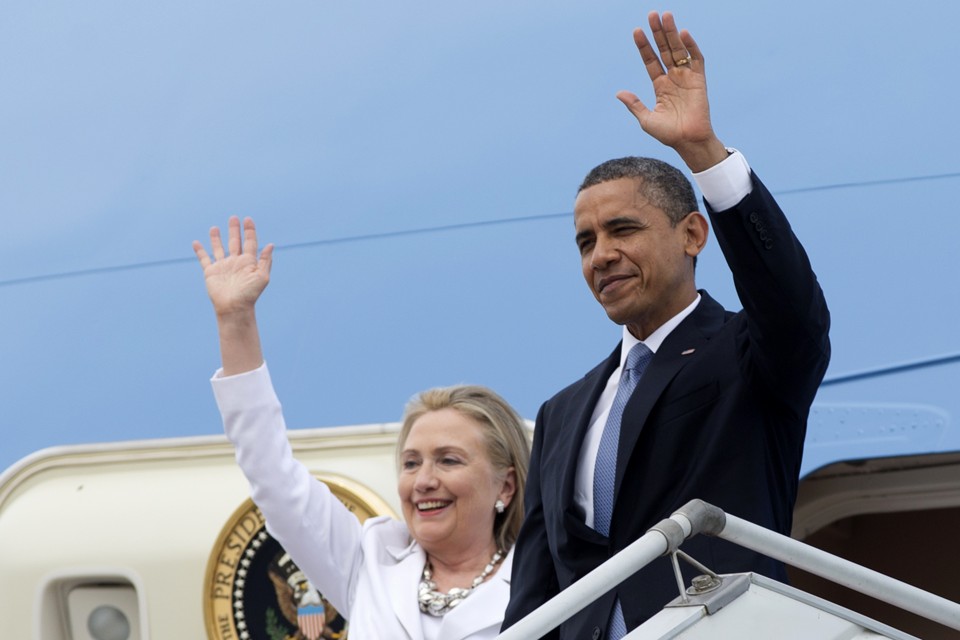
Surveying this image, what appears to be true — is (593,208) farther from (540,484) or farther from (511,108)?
(511,108)

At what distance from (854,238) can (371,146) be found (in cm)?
110

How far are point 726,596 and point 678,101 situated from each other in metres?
0.71

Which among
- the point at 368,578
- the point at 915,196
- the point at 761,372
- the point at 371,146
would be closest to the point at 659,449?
the point at 761,372

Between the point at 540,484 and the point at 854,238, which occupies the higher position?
the point at 854,238

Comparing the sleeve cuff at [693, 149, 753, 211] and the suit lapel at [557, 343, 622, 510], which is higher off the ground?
the sleeve cuff at [693, 149, 753, 211]

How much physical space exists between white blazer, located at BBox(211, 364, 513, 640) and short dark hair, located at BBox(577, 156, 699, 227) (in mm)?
774

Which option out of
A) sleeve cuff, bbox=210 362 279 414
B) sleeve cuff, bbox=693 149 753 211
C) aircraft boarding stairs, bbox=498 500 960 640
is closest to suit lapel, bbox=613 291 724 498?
sleeve cuff, bbox=693 149 753 211

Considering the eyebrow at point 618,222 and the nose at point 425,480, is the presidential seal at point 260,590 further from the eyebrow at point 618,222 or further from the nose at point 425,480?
the eyebrow at point 618,222

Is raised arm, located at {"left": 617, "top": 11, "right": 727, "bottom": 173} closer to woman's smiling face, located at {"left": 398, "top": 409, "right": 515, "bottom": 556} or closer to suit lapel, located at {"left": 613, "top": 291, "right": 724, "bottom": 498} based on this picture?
suit lapel, located at {"left": 613, "top": 291, "right": 724, "bottom": 498}

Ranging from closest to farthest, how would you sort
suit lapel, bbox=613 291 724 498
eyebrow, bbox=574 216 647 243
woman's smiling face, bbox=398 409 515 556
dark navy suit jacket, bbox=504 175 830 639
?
dark navy suit jacket, bbox=504 175 830 639
suit lapel, bbox=613 291 724 498
eyebrow, bbox=574 216 647 243
woman's smiling face, bbox=398 409 515 556

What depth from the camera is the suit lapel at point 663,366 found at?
74.0 inches

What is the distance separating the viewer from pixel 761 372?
1.83 m

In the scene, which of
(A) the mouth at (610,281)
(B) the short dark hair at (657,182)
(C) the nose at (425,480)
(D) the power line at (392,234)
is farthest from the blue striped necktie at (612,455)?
(D) the power line at (392,234)

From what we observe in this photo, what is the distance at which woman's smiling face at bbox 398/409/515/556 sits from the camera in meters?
2.55
